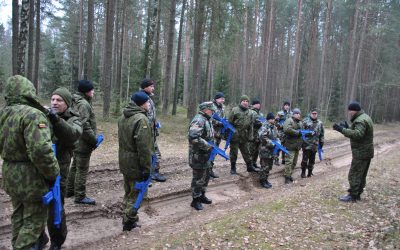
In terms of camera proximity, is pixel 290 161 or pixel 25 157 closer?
pixel 25 157

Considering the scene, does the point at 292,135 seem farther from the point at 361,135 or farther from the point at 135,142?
the point at 135,142

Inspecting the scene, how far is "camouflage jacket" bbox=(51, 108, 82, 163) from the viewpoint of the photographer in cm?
428

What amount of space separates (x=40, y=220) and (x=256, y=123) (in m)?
7.77

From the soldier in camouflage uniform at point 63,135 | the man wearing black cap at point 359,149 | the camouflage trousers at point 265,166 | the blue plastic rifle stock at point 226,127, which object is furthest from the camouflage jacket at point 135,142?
the camouflage trousers at point 265,166

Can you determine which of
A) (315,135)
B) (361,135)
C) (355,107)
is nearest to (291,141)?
(315,135)

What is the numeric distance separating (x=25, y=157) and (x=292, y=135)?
27.4 ft

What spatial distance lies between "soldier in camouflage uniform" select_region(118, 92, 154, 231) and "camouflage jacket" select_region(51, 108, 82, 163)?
95cm

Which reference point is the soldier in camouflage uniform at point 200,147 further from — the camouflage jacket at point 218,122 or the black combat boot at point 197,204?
the camouflage jacket at point 218,122

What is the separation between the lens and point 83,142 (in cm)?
661

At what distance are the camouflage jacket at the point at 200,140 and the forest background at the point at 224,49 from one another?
444 inches

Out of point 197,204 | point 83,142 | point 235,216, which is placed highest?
point 83,142

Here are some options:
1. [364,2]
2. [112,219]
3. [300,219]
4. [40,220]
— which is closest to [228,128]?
[300,219]

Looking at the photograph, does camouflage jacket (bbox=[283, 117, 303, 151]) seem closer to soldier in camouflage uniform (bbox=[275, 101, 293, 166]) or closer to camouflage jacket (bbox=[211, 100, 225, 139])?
soldier in camouflage uniform (bbox=[275, 101, 293, 166])

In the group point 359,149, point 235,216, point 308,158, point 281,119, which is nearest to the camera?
point 235,216
